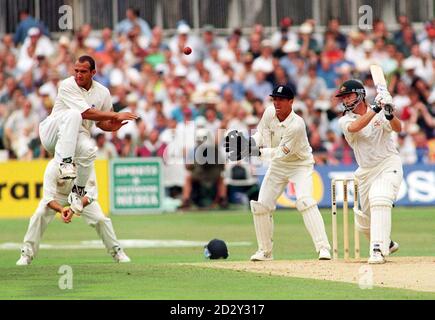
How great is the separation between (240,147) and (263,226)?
1.00 m

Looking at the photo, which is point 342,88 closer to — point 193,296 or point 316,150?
point 193,296

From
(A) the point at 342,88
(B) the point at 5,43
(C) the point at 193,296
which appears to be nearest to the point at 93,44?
(B) the point at 5,43

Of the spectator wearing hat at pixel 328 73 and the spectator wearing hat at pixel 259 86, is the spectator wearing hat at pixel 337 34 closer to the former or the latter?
the spectator wearing hat at pixel 328 73

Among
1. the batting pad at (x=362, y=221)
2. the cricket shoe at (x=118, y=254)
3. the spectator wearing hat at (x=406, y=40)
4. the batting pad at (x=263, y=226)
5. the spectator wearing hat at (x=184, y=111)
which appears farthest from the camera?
A: the spectator wearing hat at (x=406, y=40)

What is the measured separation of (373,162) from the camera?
46.6 ft

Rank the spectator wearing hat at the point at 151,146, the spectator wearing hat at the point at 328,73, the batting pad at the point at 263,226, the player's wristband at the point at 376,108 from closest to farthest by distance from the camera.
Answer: the player's wristband at the point at 376,108 < the batting pad at the point at 263,226 < the spectator wearing hat at the point at 151,146 < the spectator wearing hat at the point at 328,73

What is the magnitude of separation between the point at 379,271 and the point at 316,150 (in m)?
13.3

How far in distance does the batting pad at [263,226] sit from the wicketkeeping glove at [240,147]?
0.63m

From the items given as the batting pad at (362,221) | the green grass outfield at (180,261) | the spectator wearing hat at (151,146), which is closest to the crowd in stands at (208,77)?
the spectator wearing hat at (151,146)

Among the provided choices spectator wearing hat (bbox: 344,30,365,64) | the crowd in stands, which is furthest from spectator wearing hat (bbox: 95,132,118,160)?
spectator wearing hat (bbox: 344,30,365,64)

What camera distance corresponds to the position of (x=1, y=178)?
25469mm

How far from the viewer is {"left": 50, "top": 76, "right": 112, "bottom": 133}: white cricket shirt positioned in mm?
14328

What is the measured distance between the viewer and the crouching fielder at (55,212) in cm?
1478

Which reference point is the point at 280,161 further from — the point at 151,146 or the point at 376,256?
Result: the point at 151,146
